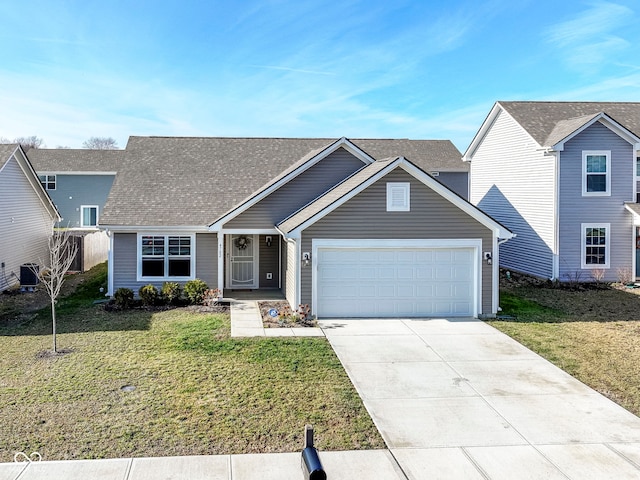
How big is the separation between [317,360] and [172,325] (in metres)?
4.90

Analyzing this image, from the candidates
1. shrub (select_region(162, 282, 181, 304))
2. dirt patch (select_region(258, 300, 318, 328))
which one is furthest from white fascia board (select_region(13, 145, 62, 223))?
dirt patch (select_region(258, 300, 318, 328))

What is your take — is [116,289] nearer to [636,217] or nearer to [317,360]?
[317,360]

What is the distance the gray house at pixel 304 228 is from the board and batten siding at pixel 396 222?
28 millimetres

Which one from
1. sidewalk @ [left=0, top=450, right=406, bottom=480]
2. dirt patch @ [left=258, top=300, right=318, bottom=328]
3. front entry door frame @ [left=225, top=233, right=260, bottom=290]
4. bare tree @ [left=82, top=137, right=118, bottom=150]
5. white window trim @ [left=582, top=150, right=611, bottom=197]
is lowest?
sidewalk @ [left=0, top=450, right=406, bottom=480]

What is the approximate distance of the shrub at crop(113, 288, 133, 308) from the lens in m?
16.1

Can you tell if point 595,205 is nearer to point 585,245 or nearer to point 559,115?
point 585,245

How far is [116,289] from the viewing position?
17.7 m

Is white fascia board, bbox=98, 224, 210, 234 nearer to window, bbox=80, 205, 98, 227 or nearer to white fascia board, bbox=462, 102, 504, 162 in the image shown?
white fascia board, bbox=462, 102, 504, 162

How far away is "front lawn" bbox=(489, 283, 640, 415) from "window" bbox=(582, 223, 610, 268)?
162 cm

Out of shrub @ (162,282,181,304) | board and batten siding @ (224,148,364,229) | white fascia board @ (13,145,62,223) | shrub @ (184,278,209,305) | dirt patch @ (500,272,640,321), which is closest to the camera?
dirt patch @ (500,272,640,321)

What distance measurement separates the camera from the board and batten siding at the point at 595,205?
20.9 meters

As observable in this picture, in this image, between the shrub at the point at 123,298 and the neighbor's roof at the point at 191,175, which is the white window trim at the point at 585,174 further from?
the shrub at the point at 123,298

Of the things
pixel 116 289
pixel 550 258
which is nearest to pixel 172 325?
pixel 116 289

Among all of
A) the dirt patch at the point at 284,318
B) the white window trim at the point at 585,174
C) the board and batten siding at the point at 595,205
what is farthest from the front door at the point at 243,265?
the white window trim at the point at 585,174
